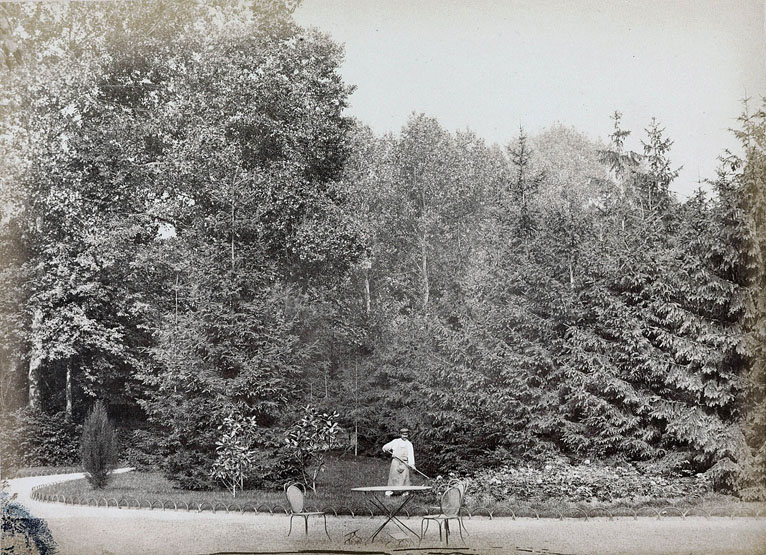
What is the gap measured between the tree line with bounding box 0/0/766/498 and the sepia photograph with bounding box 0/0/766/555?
0.04 m

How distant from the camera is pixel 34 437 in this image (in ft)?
32.4

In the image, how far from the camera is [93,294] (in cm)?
1021

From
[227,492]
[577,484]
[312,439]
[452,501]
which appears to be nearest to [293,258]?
[312,439]

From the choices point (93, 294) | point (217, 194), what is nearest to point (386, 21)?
point (217, 194)

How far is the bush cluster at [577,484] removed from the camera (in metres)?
9.16

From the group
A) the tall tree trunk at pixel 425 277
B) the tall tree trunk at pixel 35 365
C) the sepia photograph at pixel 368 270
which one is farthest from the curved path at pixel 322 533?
the tall tree trunk at pixel 425 277

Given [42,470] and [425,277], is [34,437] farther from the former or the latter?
[425,277]

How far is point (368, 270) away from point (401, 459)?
2791 millimetres

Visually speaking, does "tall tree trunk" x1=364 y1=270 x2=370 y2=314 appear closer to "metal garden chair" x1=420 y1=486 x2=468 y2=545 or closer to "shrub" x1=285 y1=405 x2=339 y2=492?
"shrub" x1=285 y1=405 x2=339 y2=492

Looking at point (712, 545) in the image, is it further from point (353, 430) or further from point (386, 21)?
point (386, 21)

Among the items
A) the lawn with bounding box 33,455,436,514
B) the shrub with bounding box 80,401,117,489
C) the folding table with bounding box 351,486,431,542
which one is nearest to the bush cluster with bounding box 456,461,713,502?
the lawn with bounding box 33,455,436,514

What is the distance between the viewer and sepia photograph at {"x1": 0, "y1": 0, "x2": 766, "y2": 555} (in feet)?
29.8

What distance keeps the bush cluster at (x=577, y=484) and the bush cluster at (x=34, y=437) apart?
547 centimetres

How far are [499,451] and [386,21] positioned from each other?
5.99 m
